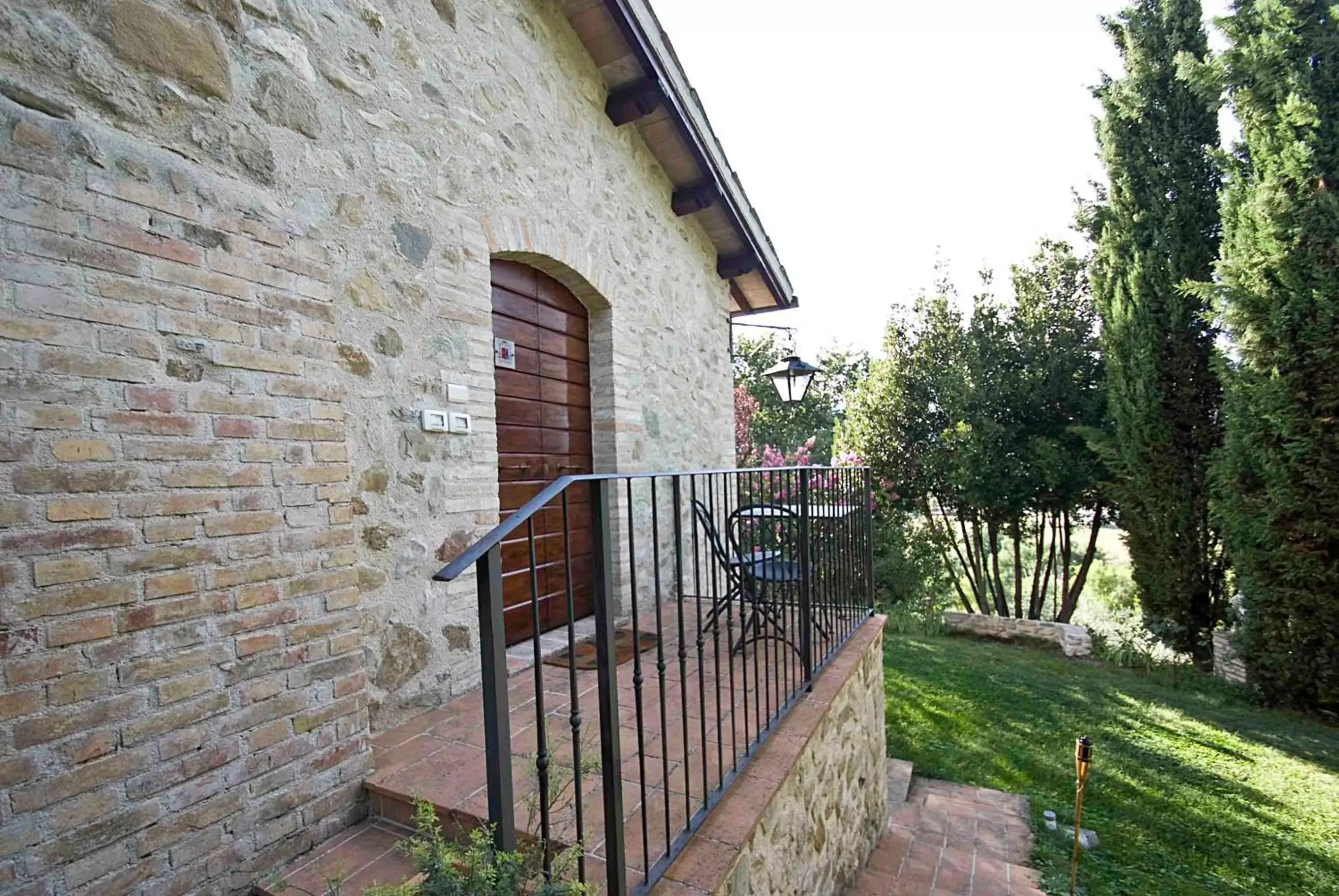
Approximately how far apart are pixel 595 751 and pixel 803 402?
12.7 metres

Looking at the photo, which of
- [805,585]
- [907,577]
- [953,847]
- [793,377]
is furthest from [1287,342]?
[805,585]

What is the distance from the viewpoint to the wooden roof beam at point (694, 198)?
4.49 meters

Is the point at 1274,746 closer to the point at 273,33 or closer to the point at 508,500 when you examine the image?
the point at 508,500

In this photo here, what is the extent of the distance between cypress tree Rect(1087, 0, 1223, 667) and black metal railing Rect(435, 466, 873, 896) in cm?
444

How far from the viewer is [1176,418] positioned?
241 inches

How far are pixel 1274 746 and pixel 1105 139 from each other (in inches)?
238

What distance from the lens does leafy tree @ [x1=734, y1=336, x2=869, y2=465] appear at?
46.7 feet

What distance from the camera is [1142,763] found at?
3980 mm

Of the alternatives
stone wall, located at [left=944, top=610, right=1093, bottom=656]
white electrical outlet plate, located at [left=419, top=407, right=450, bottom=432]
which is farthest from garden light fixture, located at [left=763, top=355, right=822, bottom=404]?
white electrical outlet plate, located at [left=419, top=407, right=450, bottom=432]

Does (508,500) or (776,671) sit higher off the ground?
(508,500)

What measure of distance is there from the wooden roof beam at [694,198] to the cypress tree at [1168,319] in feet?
16.0

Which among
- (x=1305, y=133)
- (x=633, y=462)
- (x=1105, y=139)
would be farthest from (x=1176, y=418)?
(x=633, y=462)

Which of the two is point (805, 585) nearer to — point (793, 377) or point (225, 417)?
A: point (225, 417)

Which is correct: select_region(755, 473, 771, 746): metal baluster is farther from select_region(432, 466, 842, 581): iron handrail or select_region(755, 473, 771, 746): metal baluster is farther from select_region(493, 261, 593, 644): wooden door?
select_region(432, 466, 842, 581): iron handrail
